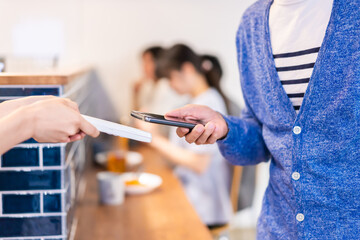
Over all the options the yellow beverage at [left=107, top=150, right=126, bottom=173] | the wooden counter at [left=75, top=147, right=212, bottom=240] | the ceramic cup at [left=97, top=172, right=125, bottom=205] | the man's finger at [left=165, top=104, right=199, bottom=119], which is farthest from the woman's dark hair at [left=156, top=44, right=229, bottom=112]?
the man's finger at [left=165, top=104, right=199, bottom=119]

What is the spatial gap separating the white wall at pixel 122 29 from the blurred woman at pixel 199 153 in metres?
1.16

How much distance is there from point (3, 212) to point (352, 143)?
77 centimetres

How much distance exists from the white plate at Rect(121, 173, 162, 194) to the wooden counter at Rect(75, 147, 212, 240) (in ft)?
0.08

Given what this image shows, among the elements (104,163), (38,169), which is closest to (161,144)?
(104,163)

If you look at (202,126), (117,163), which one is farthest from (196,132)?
(117,163)

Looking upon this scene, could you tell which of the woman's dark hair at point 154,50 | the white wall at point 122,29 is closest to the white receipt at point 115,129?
the woman's dark hair at point 154,50

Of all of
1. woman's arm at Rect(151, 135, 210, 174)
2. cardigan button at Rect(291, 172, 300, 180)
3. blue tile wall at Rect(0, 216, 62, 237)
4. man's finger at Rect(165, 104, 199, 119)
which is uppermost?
man's finger at Rect(165, 104, 199, 119)

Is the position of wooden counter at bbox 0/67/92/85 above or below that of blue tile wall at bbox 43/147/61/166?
above

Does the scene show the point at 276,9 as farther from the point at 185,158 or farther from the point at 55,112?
the point at 185,158

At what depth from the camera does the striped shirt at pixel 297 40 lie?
84 centimetres

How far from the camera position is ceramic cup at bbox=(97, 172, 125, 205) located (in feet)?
5.12

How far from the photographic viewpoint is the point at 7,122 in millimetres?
Result: 606

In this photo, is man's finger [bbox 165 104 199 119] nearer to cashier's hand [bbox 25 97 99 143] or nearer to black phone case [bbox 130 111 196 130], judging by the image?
black phone case [bbox 130 111 196 130]

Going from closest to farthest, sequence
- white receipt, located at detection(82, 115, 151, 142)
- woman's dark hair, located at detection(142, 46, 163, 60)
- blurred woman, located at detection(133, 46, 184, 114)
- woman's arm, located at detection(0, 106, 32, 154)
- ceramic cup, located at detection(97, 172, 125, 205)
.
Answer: woman's arm, located at detection(0, 106, 32, 154) < white receipt, located at detection(82, 115, 151, 142) < ceramic cup, located at detection(97, 172, 125, 205) < woman's dark hair, located at detection(142, 46, 163, 60) < blurred woman, located at detection(133, 46, 184, 114)
